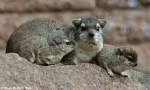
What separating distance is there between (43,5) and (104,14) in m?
0.36

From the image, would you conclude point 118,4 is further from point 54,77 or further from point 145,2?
point 54,77

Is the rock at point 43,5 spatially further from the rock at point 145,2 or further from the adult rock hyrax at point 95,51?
the adult rock hyrax at point 95,51

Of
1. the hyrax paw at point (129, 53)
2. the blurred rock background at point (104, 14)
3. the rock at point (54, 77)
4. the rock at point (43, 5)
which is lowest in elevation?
the blurred rock background at point (104, 14)

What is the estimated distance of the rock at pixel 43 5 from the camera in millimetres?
3297

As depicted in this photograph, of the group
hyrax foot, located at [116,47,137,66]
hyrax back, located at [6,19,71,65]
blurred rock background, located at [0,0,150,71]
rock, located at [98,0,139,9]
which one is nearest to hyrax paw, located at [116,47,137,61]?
hyrax foot, located at [116,47,137,66]

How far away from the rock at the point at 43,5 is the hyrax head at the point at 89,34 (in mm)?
1388

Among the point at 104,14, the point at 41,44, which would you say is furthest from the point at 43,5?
the point at 41,44

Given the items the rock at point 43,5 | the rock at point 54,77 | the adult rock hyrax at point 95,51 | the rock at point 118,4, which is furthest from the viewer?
the rock at point 118,4

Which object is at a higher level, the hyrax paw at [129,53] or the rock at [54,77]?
the hyrax paw at [129,53]

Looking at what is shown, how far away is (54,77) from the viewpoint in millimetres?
1870

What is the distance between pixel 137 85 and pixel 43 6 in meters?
1.42

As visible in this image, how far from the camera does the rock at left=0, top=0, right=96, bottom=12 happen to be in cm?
330

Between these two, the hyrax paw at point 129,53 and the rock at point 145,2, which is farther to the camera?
the rock at point 145,2

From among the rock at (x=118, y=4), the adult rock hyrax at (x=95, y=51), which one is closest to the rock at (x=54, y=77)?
the adult rock hyrax at (x=95, y=51)
